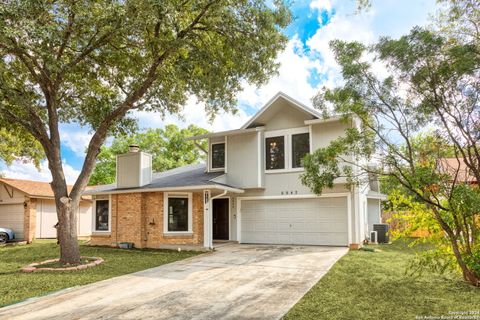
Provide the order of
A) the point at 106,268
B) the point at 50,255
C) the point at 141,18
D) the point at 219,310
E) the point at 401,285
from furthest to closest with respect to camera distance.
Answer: the point at 50,255 < the point at 106,268 < the point at 141,18 < the point at 401,285 < the point at 219,310

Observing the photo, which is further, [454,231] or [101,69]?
[101,69]

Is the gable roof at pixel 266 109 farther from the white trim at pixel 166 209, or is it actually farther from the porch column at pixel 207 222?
the porch column at pixel 207 222

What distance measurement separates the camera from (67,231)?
37.1 feet

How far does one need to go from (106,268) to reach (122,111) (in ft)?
16.6

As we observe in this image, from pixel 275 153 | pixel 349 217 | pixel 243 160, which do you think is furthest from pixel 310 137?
pixel 349 217

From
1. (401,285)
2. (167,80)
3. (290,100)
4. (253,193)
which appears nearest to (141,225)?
(253,193)

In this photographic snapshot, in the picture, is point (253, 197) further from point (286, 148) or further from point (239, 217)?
point (286, 148)

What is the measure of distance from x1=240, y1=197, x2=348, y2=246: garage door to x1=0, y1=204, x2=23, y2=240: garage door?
47.8 ft

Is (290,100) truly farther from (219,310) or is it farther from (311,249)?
(219,310)

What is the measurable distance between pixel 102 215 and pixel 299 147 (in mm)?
10323

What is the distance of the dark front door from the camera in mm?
17594

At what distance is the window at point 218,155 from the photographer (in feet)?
57.1

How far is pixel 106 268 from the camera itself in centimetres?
1048

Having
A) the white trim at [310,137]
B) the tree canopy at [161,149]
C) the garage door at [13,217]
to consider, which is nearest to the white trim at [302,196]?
the white trim at [310,137]
